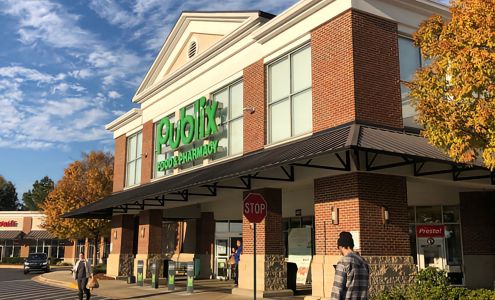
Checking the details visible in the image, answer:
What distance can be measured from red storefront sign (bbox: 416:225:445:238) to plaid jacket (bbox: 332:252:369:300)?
579 inches

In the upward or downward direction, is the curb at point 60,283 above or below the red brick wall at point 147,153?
below

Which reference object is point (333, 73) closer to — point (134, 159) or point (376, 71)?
point (376, 71)

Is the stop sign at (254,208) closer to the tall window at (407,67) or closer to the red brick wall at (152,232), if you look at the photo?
the tall window at (407,67)

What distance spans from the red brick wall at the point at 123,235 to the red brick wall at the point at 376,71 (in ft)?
65.1

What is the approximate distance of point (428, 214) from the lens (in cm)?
1991

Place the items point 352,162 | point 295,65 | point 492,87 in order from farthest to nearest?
point 295,65, point 352,162, point 492,87

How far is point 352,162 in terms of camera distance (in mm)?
13828

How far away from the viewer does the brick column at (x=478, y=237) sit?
1802cm

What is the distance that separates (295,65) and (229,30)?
555 centimetres

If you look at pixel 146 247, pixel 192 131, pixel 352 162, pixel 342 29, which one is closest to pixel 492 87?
pixel 352 162

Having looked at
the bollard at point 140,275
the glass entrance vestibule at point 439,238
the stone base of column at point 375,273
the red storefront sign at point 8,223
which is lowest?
the bollard at point 140,275

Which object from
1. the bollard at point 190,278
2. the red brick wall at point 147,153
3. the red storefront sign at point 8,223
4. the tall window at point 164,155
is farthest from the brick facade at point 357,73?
the red storefront sign at point 8,223

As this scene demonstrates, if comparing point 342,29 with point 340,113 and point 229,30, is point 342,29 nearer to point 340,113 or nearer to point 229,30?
point 340,113

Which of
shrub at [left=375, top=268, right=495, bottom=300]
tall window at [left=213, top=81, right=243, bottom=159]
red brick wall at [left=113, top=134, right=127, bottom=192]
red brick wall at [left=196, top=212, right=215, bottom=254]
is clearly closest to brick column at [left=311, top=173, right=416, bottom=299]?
shrub at [left=375, top=268, right=495, bottom=300]
